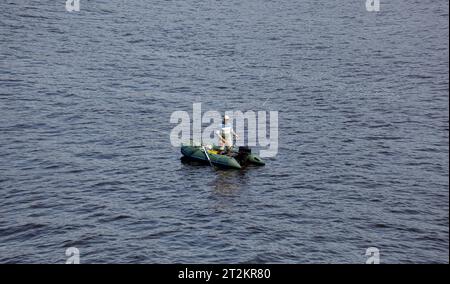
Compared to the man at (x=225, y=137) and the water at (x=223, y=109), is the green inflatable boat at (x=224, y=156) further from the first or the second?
the water at (x=223, y=109)

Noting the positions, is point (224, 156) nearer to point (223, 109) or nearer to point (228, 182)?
point (228, 182)

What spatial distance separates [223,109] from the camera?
49.1m

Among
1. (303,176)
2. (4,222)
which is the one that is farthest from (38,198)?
(303,176)

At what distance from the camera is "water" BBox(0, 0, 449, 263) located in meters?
29.8

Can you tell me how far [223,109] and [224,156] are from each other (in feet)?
37.8

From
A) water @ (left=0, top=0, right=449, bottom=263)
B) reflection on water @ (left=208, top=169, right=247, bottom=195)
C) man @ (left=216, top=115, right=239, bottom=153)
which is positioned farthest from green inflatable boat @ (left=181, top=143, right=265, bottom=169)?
water @ (left=0, top=0, right=449, bottom=263)

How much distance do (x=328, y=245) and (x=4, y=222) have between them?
1642cm

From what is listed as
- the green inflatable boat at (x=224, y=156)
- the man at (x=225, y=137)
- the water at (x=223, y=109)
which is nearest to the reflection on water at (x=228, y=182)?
the water at (x=223, y=109)

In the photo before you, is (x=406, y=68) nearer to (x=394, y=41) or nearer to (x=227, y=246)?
(x=394, y=41)

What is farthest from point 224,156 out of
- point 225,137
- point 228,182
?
point 228,182

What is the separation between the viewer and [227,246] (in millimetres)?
Answer: 28688

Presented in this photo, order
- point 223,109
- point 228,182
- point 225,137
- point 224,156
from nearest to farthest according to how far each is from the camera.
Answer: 1. point 228,182
2. point 224,156
3. point 225,137
4. point 223,109

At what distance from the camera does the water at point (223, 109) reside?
29797 millimetres

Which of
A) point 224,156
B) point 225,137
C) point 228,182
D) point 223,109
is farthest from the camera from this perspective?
point 223,109
